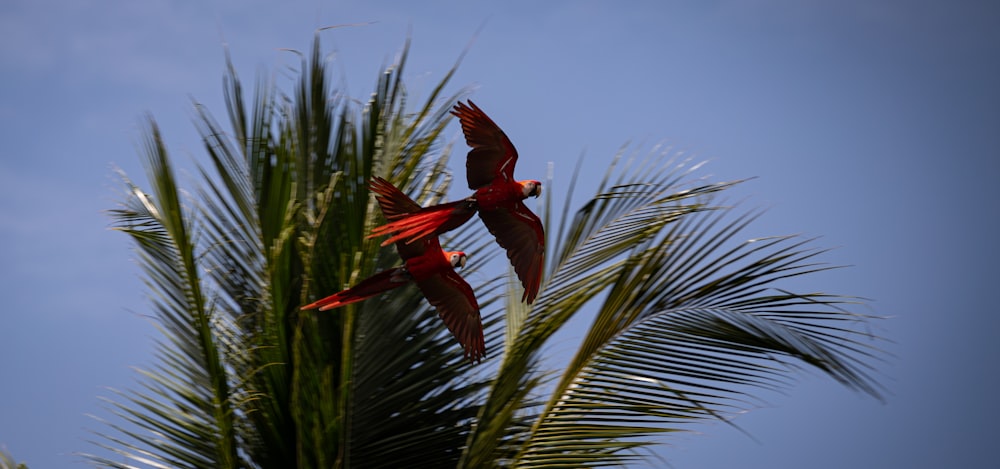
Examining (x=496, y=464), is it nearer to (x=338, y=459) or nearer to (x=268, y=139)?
(x=338, y=459)

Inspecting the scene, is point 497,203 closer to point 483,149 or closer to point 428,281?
point 483,149

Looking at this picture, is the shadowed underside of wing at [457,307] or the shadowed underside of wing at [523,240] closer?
the shadowed underside of wing at [523,240]

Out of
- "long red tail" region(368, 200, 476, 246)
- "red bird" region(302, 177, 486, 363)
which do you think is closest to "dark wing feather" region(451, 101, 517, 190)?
"long red tail" region(368, 200, 476, 246)

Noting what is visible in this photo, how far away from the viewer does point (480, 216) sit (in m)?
3.38

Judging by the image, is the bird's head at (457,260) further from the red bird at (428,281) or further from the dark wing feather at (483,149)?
the dark wing feather at (483,149)

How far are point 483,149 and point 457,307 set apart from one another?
56 centimetres

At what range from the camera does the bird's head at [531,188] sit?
11.0ft

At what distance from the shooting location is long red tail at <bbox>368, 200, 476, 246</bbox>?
10.7 feet

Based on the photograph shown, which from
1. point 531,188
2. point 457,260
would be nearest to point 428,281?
point 457,260

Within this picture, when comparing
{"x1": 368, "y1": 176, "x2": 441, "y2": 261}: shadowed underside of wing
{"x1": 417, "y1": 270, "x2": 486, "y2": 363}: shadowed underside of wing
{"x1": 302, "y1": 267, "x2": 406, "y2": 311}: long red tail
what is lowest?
{"x1": 417, "y1": 270, "x2": 486, "y2": 363}: shadowed underside of wing

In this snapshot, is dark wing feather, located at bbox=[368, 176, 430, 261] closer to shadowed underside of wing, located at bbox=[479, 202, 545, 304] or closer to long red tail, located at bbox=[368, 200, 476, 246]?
long red tail, located at bbox=[368, 200, 476, 246]

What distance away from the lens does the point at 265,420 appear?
440 cm

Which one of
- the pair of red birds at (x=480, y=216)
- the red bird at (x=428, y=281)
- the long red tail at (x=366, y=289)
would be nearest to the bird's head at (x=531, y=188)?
the pair of red birds at (x=480, y=216)

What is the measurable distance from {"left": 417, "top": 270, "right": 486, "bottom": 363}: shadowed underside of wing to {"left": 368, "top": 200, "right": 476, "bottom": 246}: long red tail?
0.81ft
